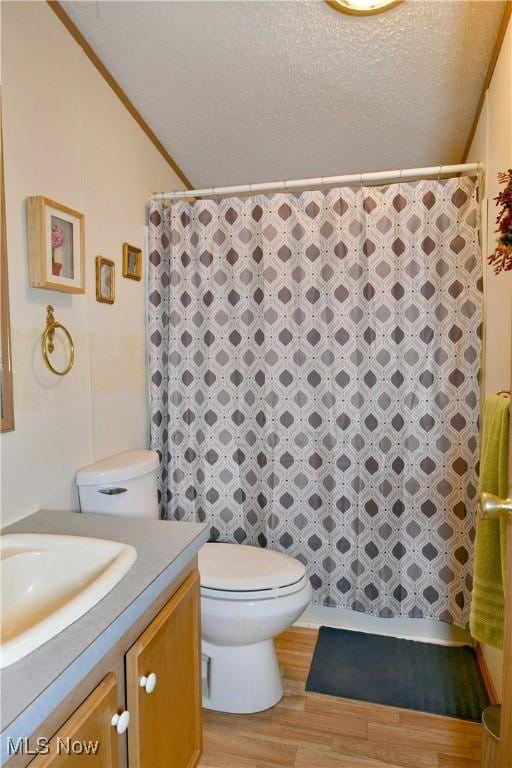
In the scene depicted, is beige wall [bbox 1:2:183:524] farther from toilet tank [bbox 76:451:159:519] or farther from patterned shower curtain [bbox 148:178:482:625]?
patterned shower curtain [bbox 148:178:482:625]

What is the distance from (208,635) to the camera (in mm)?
1621

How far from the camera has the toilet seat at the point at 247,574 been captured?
1567 millimetres

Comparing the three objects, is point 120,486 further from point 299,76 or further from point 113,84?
point 299,76

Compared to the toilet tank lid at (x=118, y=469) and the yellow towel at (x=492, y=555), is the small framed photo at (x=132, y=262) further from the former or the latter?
the yellow towel at (x=492, y=555)

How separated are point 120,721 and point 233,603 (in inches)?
30.2

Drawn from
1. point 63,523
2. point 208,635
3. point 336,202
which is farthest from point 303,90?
point 208,635

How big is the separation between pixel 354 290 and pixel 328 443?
66 cm

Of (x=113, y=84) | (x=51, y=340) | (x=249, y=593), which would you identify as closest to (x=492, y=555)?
(x=249, y=593)

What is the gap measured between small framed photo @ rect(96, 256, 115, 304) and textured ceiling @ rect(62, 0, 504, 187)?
71cm

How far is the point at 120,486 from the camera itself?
164 centimetres

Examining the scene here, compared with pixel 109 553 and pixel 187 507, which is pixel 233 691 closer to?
pixel 187 507

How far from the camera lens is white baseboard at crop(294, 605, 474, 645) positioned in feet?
6.54

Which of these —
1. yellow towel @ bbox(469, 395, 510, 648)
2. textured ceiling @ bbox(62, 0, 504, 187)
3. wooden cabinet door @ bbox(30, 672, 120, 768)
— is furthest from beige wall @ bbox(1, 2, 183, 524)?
yellow towel @ bbox(469, 395, 510, 648)
